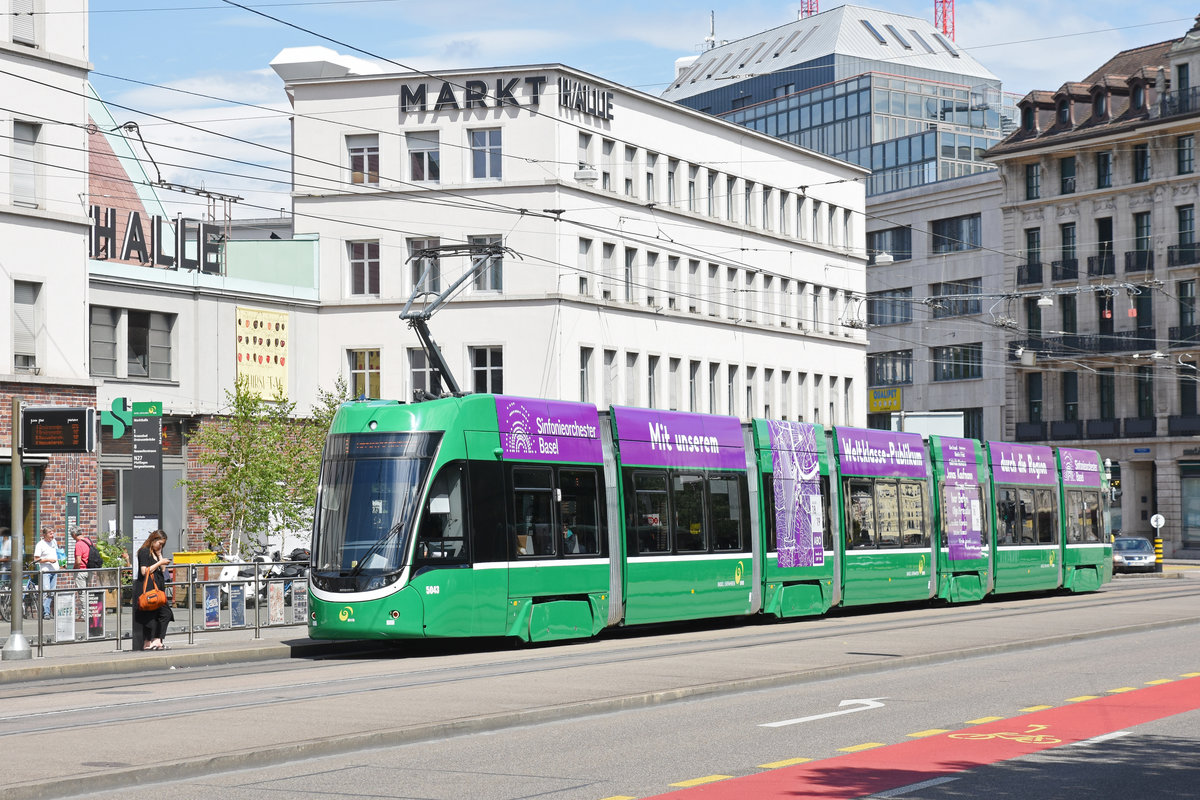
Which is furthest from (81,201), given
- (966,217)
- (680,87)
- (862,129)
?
(680,87)

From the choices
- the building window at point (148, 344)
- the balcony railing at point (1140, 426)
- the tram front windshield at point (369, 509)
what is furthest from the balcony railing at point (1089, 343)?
the tram front windshield at point (369, 509)

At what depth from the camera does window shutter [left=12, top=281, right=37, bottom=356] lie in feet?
107

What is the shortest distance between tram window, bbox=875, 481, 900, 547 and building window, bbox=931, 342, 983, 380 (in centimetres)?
5028

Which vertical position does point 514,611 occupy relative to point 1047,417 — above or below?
below

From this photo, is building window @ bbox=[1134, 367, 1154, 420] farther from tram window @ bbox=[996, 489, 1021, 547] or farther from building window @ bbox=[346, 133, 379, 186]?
tram window @ bbox=[996, 489, 1021, 547]

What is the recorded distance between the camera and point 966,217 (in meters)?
80.1

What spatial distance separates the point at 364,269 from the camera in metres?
52.9

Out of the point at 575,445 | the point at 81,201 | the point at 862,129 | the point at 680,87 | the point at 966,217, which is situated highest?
the point at 680,87

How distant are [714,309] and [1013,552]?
2621cm

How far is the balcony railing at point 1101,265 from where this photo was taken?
2825 inches

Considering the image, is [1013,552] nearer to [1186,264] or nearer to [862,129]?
[1186,264]

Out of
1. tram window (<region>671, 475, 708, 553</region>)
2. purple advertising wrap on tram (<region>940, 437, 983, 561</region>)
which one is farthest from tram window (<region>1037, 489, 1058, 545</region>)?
tram window (<region>671, 475, 708, 553</region>)

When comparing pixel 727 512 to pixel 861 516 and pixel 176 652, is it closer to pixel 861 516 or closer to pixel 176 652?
pixel 861 516

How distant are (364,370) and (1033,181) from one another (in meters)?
36.6
